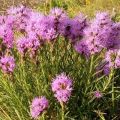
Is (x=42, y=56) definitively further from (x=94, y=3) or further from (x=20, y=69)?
(x=94, y=3)

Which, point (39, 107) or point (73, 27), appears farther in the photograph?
point (73, 27)

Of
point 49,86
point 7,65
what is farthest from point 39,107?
point 49,86

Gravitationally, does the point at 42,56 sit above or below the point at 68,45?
below


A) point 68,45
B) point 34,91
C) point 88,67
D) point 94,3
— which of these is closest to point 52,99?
point 34,91

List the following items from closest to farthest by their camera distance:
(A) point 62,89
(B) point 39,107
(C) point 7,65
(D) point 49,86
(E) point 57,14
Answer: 1. (A) point 62,89
2. (B) point 39,107
3. (C) point 7,65
4. (E) point 57,14
5. (D) point 49,86

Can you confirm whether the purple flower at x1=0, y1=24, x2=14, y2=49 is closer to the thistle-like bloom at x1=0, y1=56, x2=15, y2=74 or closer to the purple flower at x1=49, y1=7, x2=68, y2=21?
the thistle-like bloom at x1=0, y1=56, x2=15, y2=74

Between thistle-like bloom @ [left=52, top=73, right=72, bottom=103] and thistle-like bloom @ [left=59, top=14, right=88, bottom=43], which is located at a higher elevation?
thistle-like bloom @ [left=59, top=14, right=88, bottom=43]

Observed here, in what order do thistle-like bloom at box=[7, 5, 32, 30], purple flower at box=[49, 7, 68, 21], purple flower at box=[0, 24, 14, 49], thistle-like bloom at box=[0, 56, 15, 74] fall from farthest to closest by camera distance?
thistle-like bloom at box=[7, 5, 32, 30], purple flower at box=[49, 7, 68, 21], purple flower at box=[0, 24, 14, 49], thistle-like bloom at box=[0, 56, 15, 74]

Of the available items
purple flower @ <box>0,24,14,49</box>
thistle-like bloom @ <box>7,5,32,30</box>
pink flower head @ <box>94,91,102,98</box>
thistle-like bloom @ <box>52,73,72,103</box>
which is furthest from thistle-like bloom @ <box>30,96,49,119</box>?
thistle-like bloom @ <box>7,5,32,30</box>

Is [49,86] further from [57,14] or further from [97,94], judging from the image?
[57,14]
